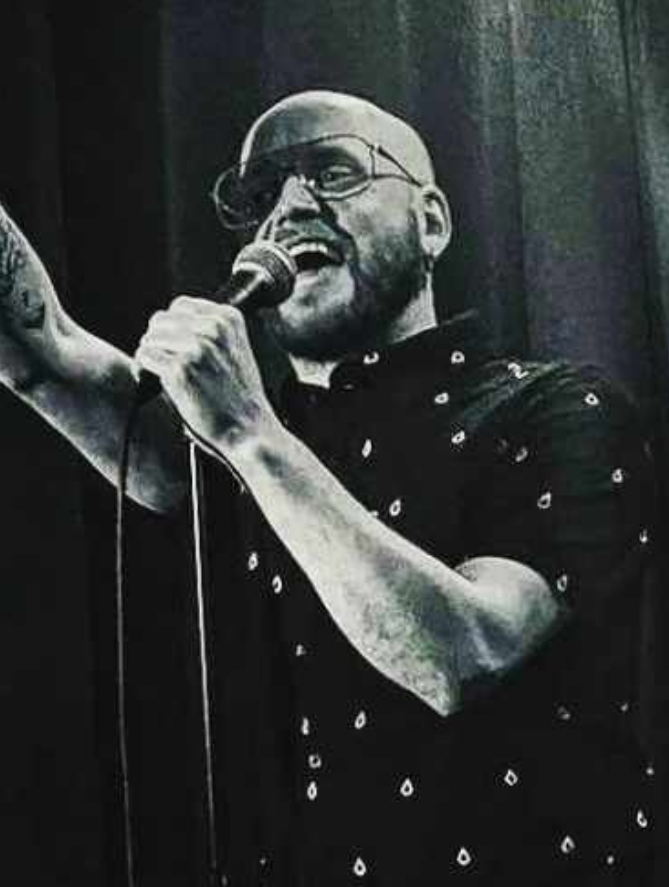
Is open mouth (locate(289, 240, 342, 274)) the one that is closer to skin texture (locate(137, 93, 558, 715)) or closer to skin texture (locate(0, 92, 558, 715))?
skin texture (locate(0, 92, 558, 715))

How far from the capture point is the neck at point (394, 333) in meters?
1.78

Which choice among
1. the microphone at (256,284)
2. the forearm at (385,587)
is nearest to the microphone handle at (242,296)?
the microphone at (256,284)

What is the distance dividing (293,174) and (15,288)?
0.97 feet

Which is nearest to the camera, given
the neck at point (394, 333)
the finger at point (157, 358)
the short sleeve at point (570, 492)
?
the finger at point (157, 358)

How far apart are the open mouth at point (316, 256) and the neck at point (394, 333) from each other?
83 mm

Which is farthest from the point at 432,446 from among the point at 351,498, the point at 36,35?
the point at 36,35

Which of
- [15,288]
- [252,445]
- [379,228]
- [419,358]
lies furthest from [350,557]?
[15,288]

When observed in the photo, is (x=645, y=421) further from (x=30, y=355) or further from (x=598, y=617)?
(x=30, y=355)

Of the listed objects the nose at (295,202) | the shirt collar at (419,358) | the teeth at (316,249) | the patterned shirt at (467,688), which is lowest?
the patterned shirt at (467,688)

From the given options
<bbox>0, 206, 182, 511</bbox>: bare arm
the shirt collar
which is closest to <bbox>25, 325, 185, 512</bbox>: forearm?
<bbox>0, 206, 182, 511</bbox>: bare arm

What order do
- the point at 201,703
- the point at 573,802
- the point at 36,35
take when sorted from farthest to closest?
the point at 36,35, the point at 201,703, the point at 573,802

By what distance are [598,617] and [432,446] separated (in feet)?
0.73

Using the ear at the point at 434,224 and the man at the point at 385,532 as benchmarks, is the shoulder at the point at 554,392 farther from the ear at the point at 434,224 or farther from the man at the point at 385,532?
the ear at the point at 434,224

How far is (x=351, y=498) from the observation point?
1649 mm
